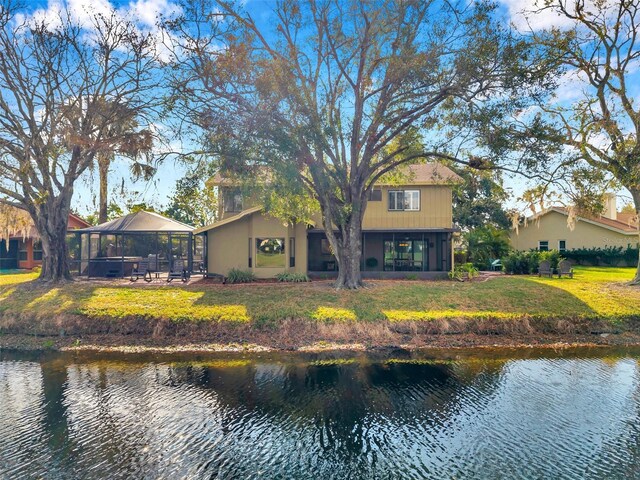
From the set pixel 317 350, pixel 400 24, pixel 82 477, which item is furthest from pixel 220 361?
pixel 400 24

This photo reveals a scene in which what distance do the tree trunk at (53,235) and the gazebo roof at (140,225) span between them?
101 inches

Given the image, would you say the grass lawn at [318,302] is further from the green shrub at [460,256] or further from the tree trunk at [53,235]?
the green shrub at [460,256]

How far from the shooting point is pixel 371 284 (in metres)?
17.6

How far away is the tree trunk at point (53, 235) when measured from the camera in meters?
18.0

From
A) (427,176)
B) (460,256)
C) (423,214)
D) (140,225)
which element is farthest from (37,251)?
(460,256)

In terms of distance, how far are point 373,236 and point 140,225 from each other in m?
A: 13.0

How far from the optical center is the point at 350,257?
16672mm

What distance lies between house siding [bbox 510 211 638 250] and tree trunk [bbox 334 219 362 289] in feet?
70.2

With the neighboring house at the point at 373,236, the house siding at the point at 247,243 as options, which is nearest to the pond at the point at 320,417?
the house siding at the point at 247,243

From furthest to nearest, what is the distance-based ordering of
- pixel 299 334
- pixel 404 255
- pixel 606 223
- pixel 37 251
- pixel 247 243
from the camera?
1. pixel 606 223
2. pixel 37 251
3. pixel 404 255
4. pixel 247 243
5. pixel 299 334

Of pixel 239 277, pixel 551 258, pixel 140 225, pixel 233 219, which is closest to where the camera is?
pixel 239 277

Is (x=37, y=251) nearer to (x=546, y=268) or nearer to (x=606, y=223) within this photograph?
(x=546, y=268)

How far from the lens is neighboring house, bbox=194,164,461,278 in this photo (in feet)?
66.3

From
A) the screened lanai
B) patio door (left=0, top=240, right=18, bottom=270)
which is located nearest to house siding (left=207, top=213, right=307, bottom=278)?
the screened lanai
